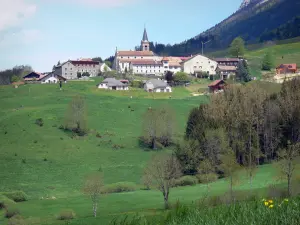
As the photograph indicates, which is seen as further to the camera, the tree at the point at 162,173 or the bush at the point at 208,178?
the bush at the point at 208,178

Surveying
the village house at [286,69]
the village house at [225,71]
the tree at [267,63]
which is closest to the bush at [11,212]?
the village house at [286,69]

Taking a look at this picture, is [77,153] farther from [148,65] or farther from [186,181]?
[148,65]

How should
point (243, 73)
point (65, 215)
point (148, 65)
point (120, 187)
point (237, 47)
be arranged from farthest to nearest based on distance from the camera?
point (237, 47)
point (148, 65)
point (243, 73)
point (120, 187)
point (65, 215)

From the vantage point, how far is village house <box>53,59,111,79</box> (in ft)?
406

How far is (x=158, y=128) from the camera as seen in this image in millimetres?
63344

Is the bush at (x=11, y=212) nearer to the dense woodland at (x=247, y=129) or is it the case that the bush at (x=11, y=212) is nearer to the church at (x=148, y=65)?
the dense woodland at (x=247, y=129)

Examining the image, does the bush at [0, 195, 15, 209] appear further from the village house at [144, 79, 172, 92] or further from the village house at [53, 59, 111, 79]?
the village house at [53, 59, 111, 79]

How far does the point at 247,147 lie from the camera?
179ft

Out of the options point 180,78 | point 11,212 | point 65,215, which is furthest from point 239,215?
point 180,78

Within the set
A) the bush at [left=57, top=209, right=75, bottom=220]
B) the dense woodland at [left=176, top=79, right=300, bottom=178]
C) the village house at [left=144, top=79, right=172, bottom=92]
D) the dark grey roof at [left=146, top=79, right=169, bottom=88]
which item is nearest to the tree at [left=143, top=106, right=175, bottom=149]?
the dense woodland at [left=176, top=79, right=300, bottom=178]

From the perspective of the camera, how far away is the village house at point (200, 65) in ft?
416

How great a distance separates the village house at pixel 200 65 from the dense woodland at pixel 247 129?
69963 mm

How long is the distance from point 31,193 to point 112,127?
27363 millimetres

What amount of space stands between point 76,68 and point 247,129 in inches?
3093
